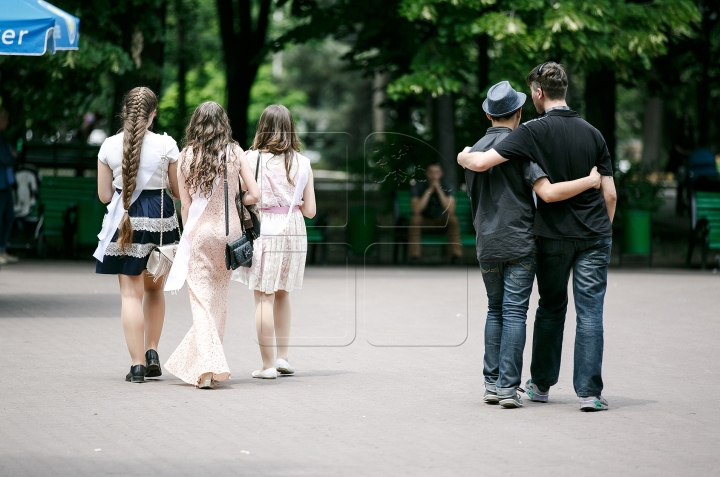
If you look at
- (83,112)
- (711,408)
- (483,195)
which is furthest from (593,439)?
(83,112)

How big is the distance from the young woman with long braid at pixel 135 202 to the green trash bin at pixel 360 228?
8.37 meters

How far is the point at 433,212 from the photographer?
576 inches

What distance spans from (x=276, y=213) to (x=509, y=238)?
5.86 feet

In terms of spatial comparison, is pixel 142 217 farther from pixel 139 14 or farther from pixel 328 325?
pixel 139 14

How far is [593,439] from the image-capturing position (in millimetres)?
5910

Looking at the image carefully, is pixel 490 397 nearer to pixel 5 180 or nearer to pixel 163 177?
A: pixel 163 177

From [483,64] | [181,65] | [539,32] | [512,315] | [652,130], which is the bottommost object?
[512,315]

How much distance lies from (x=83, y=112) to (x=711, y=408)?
15643 millimetres

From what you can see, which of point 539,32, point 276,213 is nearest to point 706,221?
point 539,32

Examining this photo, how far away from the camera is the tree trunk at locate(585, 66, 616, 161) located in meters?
19.9

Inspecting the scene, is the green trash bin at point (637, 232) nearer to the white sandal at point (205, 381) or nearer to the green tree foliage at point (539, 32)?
the green tree foliage at point (539, 32)

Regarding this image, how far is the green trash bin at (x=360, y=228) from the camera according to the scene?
1614 centimetres

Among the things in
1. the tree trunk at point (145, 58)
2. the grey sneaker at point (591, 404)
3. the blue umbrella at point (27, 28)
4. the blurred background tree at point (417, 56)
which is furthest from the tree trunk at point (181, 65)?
the grey sneaker at point (591, 404)

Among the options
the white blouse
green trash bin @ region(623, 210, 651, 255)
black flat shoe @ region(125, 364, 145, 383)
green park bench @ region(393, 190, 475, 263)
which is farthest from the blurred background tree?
black flat shoe @ region(125, 364, 145, 383)
